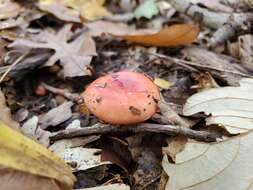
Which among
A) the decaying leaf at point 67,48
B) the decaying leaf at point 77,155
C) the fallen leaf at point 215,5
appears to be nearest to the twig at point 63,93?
the decaying leaf at point 67,48

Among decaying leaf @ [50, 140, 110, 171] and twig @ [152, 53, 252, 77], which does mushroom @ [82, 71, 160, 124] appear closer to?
decaying leaf @ [50, 140, 110, 171]

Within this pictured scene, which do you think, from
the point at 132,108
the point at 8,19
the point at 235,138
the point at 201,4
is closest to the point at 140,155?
the point at 132,108

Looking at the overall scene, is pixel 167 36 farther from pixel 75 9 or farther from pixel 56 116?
pixel 75 9

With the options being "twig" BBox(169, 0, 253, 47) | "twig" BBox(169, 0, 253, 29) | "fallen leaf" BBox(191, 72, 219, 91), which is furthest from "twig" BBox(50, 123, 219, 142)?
"twig" BBox(169, 0, 253, 29)

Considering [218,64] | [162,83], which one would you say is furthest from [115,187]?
[218,64]

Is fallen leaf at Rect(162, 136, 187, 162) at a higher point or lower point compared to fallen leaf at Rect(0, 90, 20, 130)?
higher
